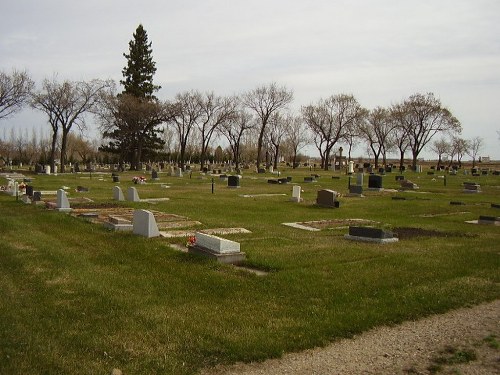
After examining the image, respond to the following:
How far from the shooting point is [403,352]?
5.29 metres

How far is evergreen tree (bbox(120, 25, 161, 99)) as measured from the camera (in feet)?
207

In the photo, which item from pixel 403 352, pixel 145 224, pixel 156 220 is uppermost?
pixel 145 224

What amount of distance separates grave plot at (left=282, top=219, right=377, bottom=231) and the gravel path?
26.8 feet

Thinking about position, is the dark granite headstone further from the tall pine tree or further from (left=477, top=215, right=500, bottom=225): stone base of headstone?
the tall pine tree

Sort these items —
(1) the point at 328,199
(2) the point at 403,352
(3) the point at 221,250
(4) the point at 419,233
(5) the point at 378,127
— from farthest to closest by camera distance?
(5) the point at 378,127 < (1) the point at 328,199 < (4) the point at 419,233 < (3) the point at 221,250 < (2) the point at 403,352

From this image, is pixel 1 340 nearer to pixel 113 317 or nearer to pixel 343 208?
pixel 113 317

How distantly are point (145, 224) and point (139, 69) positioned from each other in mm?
55735

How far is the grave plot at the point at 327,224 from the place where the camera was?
14.6 m

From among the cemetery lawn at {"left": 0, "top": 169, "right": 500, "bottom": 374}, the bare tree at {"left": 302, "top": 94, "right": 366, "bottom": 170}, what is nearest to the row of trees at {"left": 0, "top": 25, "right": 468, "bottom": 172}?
the bare tree at {"left": 302, "top": 94, "right": 366, "bottom": 170}

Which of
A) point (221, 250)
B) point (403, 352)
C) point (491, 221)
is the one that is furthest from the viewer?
point (491, 221)

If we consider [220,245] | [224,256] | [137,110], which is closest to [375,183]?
[220,245]

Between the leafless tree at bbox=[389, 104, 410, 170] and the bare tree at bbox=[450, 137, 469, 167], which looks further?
the bare tree at bbox=[450, 137, 469, 167]

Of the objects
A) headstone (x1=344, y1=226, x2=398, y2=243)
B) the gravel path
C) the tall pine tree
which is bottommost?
the gravel path

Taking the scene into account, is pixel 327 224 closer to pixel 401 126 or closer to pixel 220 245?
pixel 220 245
